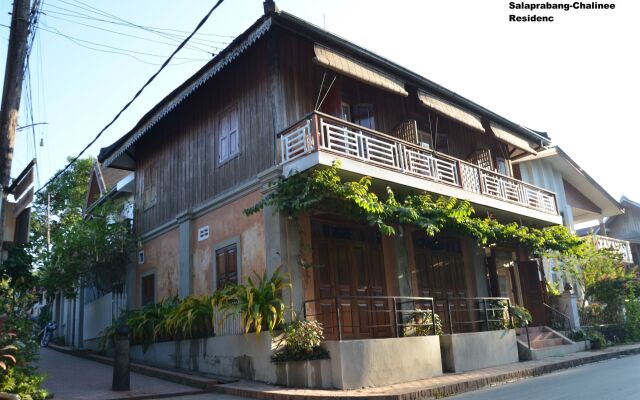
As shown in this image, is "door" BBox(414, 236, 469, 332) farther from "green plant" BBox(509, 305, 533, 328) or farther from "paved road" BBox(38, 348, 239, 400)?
"paved road" BBox(38, 348, 239, 400)

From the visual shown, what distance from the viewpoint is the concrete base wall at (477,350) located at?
12.1 m

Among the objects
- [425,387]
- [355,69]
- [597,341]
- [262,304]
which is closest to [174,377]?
[262,304]

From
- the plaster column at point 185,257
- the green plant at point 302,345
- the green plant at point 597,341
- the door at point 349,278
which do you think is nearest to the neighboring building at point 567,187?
the green plant at point 597,341

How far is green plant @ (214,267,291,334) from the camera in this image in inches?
417

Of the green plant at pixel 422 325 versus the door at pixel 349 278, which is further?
the green plant at pixel 422 325

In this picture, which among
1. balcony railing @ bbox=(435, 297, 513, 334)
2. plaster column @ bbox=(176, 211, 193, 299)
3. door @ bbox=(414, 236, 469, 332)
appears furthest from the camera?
door @ bbox=(414, 236, 469, 332)

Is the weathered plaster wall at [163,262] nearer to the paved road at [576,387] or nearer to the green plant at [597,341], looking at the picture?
the paved road at [576,387]

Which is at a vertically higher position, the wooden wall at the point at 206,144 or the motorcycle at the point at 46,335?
the wooden wall at the point at 206,144

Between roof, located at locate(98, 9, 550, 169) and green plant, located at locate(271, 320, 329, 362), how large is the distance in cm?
612

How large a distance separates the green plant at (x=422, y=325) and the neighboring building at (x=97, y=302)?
10.2m

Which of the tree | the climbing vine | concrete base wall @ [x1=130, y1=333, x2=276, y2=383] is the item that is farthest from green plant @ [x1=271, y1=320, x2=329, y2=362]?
the tree

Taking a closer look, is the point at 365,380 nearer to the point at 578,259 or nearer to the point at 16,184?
the point at 16,184

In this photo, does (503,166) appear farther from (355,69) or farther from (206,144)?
(206,144)

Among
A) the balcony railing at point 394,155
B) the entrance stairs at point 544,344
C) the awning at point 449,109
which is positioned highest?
the awning at point 449,109
